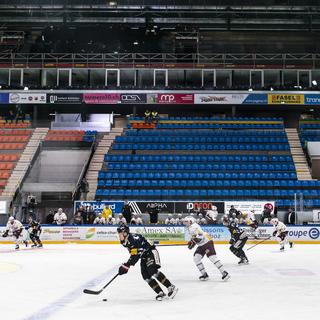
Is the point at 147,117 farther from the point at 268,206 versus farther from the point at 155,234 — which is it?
the point at 155,234

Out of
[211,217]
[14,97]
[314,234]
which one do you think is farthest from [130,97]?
[314,234]

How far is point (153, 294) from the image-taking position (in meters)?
7.60

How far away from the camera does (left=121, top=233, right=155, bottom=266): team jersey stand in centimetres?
702

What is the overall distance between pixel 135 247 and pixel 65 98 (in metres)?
25.8

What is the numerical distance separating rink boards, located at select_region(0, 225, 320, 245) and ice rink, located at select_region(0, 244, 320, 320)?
5.42 meters

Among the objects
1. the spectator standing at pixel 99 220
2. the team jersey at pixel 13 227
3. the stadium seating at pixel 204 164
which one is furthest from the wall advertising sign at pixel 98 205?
the team jersey at pixel 13 227

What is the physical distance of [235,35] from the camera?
122 ft

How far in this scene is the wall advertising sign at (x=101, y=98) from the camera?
3138cm

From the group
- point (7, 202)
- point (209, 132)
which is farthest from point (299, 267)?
point (209, 132)

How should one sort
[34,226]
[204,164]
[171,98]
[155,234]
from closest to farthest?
1. [34,226]
2. [155,234]
3. [204,164]
4. [171,98]

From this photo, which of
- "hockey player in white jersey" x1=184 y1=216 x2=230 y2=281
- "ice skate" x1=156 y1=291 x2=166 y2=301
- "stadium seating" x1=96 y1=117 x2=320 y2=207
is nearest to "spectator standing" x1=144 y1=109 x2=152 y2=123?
"stadium seating" x1=96 y1=117 x2=320 y2=207

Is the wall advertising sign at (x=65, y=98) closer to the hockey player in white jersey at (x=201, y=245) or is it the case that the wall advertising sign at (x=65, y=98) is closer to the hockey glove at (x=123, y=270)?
the hockey player in white jersey at (x=201, y=245)

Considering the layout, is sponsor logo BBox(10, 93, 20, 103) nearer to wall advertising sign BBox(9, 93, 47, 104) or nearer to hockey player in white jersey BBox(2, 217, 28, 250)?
wall advertising sign BBox(9, 93, 47, 104)

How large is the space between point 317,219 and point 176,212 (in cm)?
626
